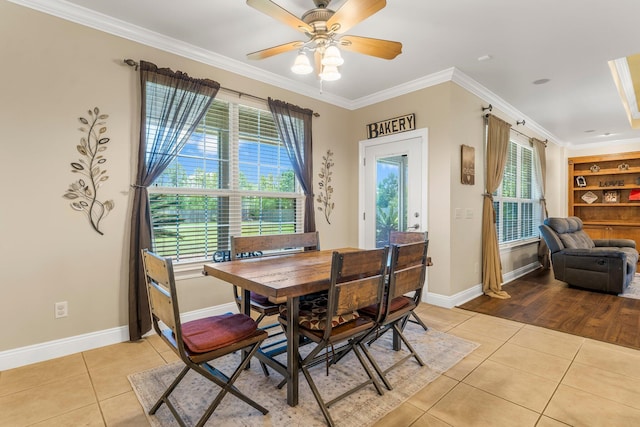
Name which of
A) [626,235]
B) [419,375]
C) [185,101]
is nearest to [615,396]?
[419,375]

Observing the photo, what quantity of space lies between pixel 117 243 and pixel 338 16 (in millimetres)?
2440

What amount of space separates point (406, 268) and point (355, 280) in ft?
1.58

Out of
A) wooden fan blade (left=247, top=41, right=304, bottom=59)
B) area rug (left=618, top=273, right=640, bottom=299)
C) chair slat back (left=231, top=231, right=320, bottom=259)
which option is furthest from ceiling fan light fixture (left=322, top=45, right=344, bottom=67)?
area rug (left=618, top=273, right=640, bottom=299)

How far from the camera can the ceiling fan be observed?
1.91 meters

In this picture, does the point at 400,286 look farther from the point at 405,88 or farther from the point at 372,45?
the point at 405,88

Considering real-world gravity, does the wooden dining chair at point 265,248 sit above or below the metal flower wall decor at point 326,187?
below

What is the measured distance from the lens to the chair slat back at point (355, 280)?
1.67 meters

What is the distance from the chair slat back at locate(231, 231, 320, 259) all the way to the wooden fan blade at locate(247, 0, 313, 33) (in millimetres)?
1558

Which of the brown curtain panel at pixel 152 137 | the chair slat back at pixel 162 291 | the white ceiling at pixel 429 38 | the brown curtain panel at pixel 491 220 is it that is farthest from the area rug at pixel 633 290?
the brown curtain panel at pixel 152 137

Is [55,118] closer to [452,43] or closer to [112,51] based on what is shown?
[112,51]

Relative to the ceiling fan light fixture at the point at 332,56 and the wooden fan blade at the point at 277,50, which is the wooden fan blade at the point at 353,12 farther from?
the wooden fan blade at the point at 277,50

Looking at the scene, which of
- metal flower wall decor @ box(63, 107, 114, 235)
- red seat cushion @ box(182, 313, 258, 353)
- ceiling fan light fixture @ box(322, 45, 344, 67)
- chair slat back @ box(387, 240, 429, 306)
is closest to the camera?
red seat cushion @ box(182, 313, 258, 353)

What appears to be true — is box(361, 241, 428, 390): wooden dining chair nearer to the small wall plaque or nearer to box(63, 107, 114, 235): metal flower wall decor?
the small wall plaque

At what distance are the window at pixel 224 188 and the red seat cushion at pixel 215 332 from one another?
1405 mm
